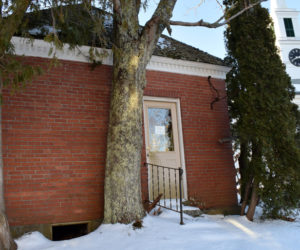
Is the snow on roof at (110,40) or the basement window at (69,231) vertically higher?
the snow on roof at (110,40)

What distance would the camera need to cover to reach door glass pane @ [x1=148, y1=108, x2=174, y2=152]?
7.22 m

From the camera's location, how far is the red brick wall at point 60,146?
218 inches

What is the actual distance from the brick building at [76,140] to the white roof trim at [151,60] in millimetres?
19

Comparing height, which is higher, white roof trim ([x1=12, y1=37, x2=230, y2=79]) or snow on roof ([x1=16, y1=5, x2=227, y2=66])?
snow on roof ([x1=16, y1=5, x2=227, y2=66])

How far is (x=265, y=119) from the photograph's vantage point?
657 centimetres

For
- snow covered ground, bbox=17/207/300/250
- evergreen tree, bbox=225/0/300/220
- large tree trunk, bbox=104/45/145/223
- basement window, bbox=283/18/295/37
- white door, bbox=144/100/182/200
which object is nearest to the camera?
snow covered ground, bbox=17/207/300/250

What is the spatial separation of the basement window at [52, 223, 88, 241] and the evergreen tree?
3.57 meters

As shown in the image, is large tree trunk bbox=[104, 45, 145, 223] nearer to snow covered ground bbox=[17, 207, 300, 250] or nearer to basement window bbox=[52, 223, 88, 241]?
snow covered ground bbox=[17, 207, 300, 250]

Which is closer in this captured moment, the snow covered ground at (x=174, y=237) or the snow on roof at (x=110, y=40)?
the snow covered ground at (x=174, y=237)

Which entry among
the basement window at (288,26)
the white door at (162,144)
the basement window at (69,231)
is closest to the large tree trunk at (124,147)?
the basement window at (69,231)

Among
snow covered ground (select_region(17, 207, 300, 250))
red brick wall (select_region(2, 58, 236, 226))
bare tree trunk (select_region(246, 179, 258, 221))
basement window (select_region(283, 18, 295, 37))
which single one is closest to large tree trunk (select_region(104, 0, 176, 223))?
snow covered ground (select_region(17, 207, 300, 250))

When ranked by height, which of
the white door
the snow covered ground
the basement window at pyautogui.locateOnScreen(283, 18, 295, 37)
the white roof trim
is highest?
the basement window at pyautogui.locateOnScreen(283, 18, 295, 37)

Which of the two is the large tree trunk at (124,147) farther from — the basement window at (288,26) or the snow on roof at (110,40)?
the basement window at (288,26)

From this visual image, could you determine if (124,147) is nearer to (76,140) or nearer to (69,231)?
(76,140)
